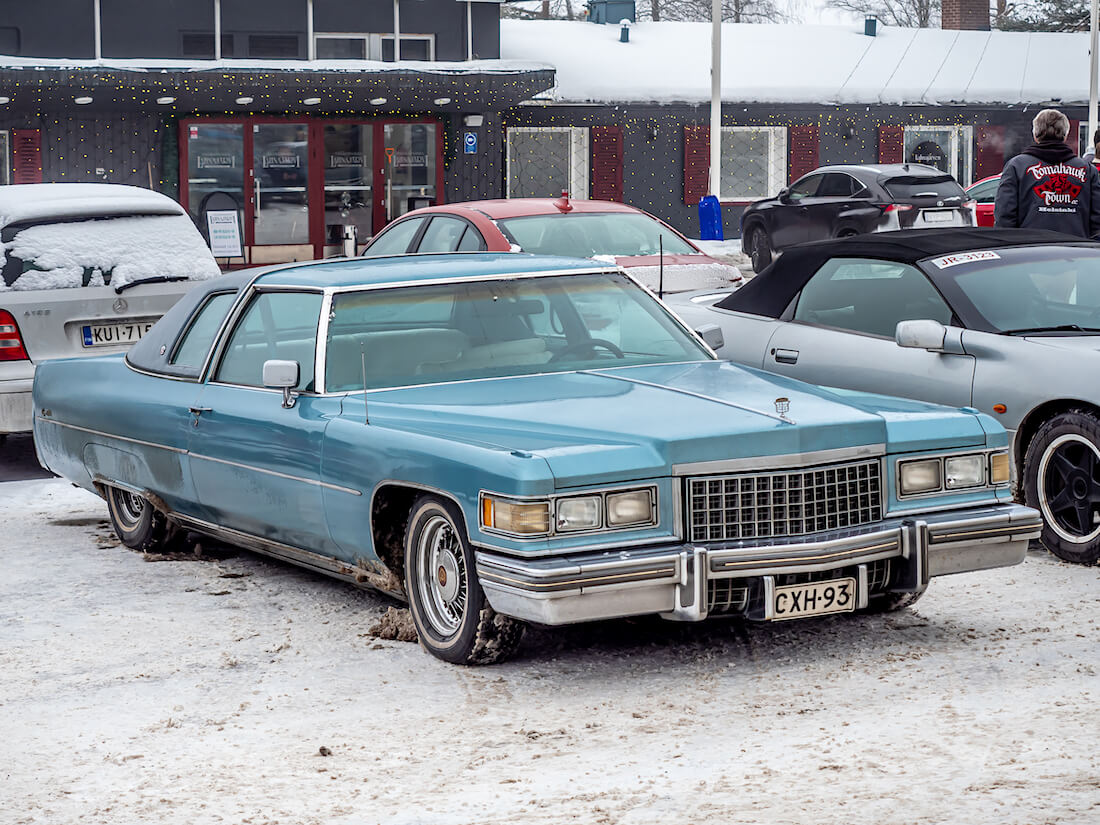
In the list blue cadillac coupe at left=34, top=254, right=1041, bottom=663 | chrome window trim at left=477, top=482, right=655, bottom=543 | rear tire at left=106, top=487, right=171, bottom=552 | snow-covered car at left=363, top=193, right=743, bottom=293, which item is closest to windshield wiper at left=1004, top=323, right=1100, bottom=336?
blue cadillac coupe at left=34, top=254, right=1041, bottom=663

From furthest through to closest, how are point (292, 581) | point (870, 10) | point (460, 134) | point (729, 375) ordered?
1. point (870, 10)
2. point (460, 134)
3. point (292, 581)
4. point (729, 375)

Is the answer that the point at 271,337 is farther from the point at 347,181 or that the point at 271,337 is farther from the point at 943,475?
the point at 347,181

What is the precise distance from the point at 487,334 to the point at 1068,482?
8.40 ft

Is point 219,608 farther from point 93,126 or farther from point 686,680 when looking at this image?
point 93,126

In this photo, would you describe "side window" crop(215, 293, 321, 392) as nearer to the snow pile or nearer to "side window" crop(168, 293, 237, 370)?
"side window" crop(168, 293, 237, 370)

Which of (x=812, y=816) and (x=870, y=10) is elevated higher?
(x=870, y=10)

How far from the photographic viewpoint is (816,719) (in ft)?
17.7

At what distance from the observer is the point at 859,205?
24922 millimetres

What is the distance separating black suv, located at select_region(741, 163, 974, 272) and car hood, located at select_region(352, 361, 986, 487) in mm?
17723

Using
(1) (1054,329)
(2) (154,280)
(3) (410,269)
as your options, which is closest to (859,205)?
(2) (154,280)

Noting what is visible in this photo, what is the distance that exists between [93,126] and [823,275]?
69.4ft

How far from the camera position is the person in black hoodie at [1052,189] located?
34.9ft

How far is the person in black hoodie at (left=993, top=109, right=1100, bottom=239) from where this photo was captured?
10648mm

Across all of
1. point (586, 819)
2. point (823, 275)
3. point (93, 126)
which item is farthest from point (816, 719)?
point (93, 126)
